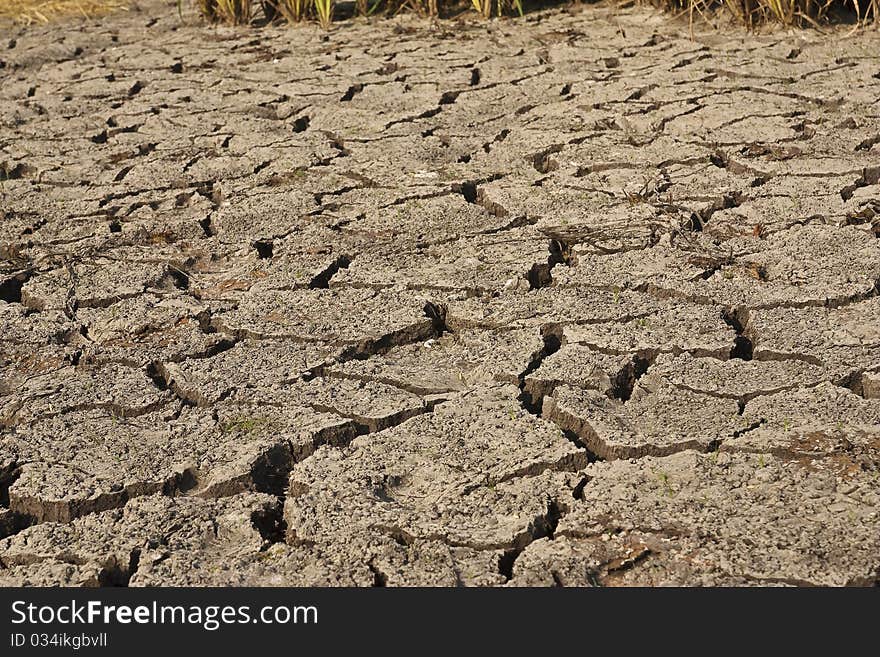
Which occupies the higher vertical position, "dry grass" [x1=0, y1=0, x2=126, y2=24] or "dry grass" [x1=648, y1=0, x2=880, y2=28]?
"dry grass" [x1=0, y1=0, x2=126, y2=24]

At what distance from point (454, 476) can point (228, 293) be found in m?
1.12

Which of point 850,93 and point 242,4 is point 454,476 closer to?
point 850,93

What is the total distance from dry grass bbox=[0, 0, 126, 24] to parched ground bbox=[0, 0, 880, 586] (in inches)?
81.1

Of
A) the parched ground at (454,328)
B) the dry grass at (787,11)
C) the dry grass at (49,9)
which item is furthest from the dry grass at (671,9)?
the dry grass at (49,9)

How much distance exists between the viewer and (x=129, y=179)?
4059 millimetres

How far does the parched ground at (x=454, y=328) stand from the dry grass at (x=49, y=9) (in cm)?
206

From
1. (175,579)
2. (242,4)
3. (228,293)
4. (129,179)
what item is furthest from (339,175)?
(242,4)

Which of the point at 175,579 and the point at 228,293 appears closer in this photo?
the point at 175,579

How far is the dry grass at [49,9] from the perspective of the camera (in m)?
6.88

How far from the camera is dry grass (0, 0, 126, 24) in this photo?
6.88 metres

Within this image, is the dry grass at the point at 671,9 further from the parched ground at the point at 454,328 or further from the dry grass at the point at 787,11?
the parched ground at the point at 454,328

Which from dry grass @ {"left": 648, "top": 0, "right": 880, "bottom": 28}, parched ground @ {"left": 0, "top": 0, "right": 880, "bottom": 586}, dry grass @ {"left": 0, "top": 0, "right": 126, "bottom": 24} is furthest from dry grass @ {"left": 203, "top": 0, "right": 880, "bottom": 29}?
dry grass @ {"left": 0, "top": 0, "right": 126, "bottom": 24}

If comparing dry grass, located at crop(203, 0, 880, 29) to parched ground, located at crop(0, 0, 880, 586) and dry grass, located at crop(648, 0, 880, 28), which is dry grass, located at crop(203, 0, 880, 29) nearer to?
dry grass, located at crop(648, 0, 880, 28)

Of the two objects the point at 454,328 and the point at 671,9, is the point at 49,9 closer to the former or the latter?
the point at 671,9
